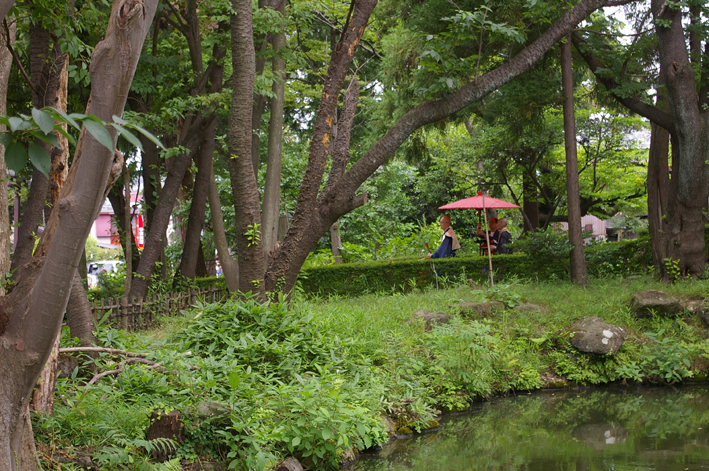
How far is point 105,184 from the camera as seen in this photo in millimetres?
2812

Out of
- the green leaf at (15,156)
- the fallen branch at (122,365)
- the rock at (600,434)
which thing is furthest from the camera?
the rock at (600,434)

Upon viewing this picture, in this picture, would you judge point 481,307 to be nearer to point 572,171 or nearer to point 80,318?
point 572,171

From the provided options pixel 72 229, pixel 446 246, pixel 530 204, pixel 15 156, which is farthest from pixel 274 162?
pixel 530 204

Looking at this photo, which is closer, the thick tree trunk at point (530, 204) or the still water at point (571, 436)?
the still water at point (571, 436)

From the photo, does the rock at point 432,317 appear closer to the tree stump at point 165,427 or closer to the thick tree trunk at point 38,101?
the tree stump at point 165,427

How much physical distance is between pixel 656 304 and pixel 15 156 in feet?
31.4

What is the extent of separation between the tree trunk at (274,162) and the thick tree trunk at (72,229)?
723 centimetres

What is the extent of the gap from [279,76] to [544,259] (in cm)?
684

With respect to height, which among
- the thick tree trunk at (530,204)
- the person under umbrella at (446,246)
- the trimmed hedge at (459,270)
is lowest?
the trimmed hedge at (459,270)

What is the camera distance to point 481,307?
9945mm

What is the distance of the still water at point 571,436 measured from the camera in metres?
5.85

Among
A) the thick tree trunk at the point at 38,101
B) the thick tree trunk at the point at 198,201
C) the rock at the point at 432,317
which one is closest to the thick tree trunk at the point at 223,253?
the thick tree trunk at the point at 198,201

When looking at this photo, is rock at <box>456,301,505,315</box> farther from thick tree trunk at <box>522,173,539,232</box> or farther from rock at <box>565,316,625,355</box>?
thick tree trunk at <box>522,173,539,232</box>

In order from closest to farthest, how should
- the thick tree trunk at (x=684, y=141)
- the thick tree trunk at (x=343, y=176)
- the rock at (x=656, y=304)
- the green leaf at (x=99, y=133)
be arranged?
1. the green leaf at (x=99, y=133)
2. the thick tree trunk at (x=343, y=176)
3. the rock at (x=656, y=304)
4. the thick tree trunk at (x=684, y=141)
